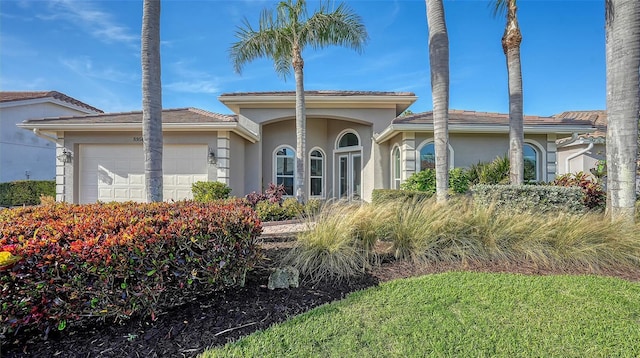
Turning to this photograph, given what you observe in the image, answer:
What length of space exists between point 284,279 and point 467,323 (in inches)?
82.5

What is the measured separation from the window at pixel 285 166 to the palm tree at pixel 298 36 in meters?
3.08

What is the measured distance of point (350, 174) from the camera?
14000mm

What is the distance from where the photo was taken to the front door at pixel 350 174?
13.7 metres

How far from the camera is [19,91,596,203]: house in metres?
10.5

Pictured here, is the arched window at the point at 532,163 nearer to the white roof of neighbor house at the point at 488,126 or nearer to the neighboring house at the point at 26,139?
the white roof of neighbor house at the point at 488,126

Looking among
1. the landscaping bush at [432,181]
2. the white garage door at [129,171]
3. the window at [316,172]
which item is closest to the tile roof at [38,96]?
the white garage door at [129,171]

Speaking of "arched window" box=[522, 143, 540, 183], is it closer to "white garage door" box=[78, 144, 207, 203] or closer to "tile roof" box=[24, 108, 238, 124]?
"tile roof" box=[24, 108, 238, 124]

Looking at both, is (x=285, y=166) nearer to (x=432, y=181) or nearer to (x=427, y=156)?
(x=427, y=156)

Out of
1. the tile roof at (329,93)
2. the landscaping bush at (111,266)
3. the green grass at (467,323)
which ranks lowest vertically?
the green grass at (467,323)

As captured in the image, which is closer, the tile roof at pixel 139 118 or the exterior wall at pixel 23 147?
the tile roof at pixel 139 118

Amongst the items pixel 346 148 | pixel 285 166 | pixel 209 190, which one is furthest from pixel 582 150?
pixel 209 190

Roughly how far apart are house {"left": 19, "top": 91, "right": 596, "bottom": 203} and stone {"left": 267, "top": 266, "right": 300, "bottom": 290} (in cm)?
756

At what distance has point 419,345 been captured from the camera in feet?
8.39

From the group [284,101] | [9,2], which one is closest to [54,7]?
[9,2]
